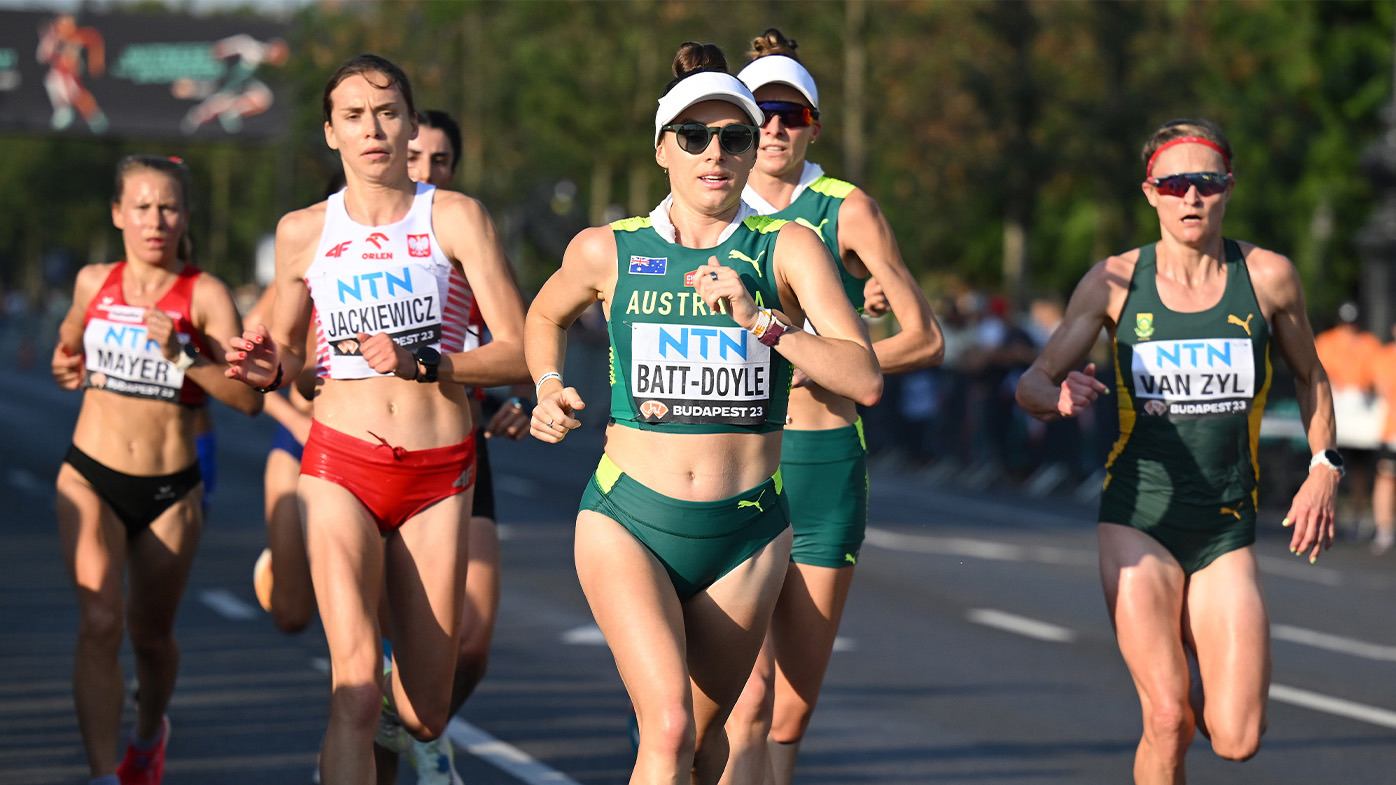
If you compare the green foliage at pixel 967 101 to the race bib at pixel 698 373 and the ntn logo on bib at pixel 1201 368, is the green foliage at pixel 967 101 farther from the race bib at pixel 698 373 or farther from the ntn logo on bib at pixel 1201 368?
the race bib at pixel 698 373

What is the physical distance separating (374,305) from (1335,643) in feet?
24.8

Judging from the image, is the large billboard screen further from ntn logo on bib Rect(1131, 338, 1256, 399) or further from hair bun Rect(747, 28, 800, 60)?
ntn logo on bib Rect(1131, 338, 1256, 399)

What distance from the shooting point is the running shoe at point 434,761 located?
639 cm

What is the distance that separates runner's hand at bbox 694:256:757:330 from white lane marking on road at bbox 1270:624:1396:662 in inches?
287

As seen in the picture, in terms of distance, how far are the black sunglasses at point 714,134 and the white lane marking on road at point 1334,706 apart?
5.43 m

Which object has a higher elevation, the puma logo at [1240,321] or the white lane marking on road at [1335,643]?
the puma logo at [1240,321]

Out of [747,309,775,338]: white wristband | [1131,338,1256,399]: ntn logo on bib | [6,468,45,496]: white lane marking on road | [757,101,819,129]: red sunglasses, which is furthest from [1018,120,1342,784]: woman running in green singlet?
[6,468,45,496]: white lane marking on road

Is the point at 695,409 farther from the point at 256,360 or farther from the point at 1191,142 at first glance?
the point at 1191,142

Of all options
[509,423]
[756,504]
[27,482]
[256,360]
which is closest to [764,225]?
[756,504]

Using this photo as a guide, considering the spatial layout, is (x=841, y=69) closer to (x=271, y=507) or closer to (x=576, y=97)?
(x=576, y=97)

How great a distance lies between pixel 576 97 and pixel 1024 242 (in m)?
12.1

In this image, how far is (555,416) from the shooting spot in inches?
193

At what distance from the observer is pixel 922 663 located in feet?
34.8

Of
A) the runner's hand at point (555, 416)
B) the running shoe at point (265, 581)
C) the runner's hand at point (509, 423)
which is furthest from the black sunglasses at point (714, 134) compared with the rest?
A: the running shoe at point (265, 581)
